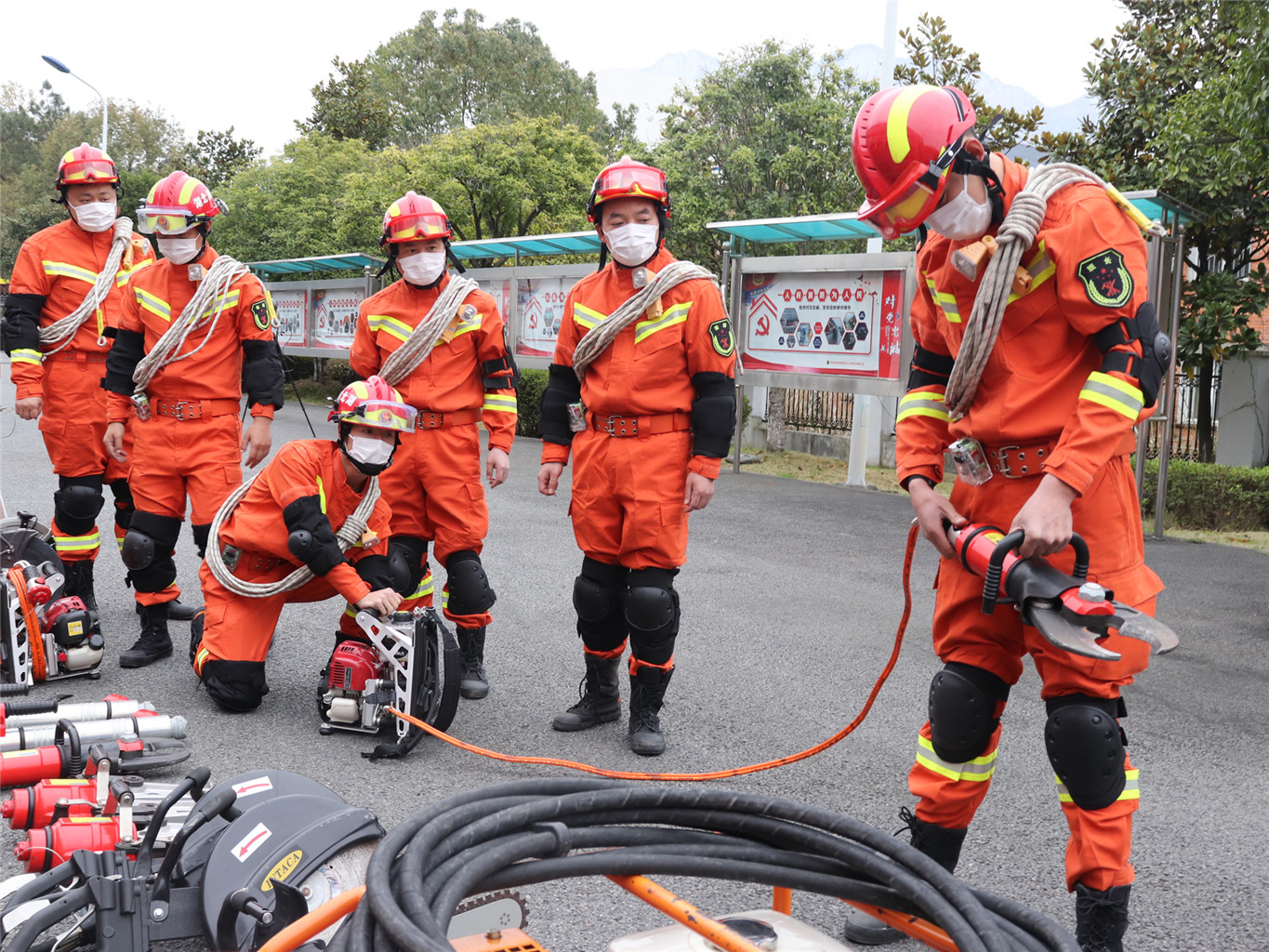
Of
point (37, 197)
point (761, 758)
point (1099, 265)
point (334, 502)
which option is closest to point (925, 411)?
point (1099, 265)

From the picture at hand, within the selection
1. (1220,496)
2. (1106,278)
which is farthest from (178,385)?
(1220,496)

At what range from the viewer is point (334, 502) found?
4.75 m

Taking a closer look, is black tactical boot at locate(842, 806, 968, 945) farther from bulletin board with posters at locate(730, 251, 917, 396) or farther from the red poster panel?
the red poster panel

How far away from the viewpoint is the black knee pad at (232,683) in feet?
15.5

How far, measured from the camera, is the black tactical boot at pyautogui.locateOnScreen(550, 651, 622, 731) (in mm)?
4770

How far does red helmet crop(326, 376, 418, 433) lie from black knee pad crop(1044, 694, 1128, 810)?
2815 mm

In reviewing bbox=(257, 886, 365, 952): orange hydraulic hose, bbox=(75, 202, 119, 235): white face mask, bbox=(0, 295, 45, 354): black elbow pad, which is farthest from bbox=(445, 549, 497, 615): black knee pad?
bbox=(257, 886, 365, 952): orange hydraulic hose

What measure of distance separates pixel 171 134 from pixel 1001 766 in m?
68.1

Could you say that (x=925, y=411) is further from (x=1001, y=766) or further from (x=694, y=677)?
(x=694, y=677)

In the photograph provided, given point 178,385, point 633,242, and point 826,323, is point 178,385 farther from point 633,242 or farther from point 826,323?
point 826,323

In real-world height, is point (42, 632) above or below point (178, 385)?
below

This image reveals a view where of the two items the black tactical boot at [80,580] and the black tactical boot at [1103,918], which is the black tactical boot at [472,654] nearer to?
the black tactical boot at [80,580]

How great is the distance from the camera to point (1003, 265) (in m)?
2.68

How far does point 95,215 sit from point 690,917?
19.0ft
